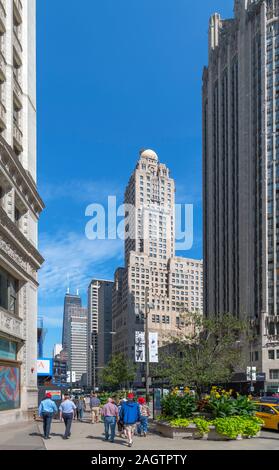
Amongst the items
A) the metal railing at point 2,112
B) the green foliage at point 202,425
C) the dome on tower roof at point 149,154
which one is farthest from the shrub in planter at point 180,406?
the dome on tower roof at point 149,154

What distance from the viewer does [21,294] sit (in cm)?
3228

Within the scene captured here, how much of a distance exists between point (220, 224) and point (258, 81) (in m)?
30.3

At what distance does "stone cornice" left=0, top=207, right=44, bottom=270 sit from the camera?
86.2 ft

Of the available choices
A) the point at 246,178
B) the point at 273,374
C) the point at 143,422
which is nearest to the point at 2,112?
the point at 143,422

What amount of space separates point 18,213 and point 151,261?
154 m

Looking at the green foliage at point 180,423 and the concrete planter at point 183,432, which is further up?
the green foliage at point 180,423

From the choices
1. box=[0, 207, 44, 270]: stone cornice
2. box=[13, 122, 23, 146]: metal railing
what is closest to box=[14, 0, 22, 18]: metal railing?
box=[13, 122, 23, 146]: metal railing

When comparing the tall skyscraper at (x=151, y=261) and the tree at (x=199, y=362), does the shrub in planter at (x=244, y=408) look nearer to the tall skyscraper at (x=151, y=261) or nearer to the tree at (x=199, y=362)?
the tree at (x=199, y=362)

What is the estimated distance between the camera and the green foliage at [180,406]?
20984 mm

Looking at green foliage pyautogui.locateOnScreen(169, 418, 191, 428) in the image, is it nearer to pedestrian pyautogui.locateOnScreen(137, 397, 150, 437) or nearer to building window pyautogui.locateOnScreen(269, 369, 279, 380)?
pedestrian pyautogui.locateOnScreen(137, 397, 150, 437)

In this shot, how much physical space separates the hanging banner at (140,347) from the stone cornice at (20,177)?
36.8 feet

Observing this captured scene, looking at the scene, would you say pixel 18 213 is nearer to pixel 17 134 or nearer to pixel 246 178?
pixel 17 134

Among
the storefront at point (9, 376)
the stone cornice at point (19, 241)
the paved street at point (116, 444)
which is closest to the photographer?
the paved street at point (116, 444)
